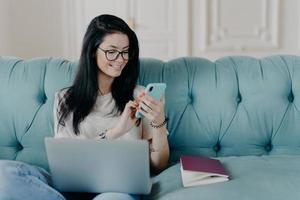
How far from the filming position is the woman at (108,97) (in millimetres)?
1325

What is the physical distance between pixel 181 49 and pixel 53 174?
5.81 feet

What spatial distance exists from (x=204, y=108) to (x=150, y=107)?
29 centimetres

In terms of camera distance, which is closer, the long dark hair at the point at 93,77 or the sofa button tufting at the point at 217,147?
the long dark hair at the point at 93,77

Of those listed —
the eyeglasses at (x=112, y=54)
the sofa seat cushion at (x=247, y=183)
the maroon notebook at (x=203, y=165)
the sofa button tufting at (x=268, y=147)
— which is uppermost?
the eyeglasses at (x=112, y=54)

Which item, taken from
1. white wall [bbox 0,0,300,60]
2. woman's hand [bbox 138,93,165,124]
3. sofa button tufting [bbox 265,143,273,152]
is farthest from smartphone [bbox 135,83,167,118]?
white wall [bbox 0,0,300,60]

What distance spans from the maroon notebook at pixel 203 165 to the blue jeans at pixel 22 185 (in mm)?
225

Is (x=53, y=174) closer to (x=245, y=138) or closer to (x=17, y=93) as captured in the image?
(x=17, y=93)

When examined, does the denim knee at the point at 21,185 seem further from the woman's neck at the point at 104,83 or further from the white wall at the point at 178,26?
the white wall at the point at 178,26

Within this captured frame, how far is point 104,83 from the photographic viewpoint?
143cm

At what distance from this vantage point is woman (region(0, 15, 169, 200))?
133 cm

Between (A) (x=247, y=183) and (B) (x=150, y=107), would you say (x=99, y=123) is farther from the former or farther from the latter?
(A) (x=247, y=183)

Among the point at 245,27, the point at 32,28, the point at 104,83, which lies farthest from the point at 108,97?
the point at 245,27

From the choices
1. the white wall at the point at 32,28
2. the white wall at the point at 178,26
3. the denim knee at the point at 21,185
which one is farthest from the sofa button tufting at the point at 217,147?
the white wall at the point at 32,28

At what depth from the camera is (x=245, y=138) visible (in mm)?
1463
